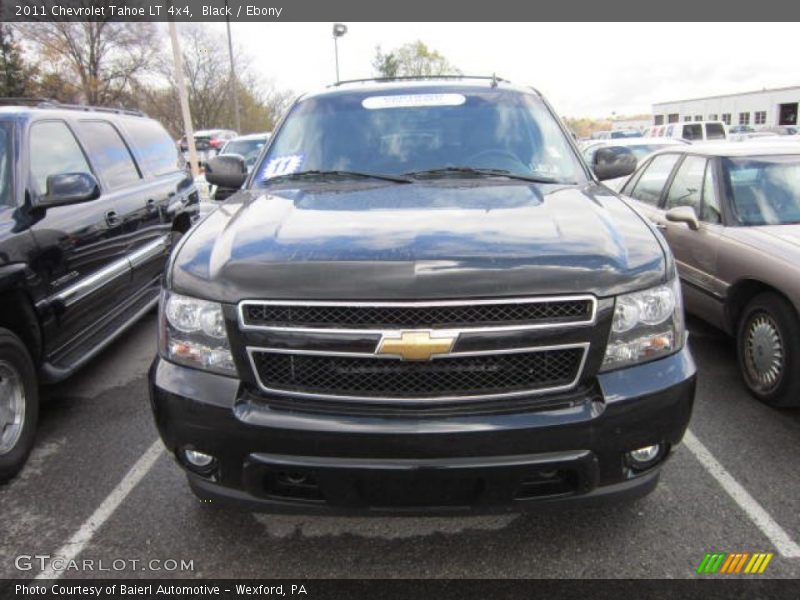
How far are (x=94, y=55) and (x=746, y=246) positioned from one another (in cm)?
4715

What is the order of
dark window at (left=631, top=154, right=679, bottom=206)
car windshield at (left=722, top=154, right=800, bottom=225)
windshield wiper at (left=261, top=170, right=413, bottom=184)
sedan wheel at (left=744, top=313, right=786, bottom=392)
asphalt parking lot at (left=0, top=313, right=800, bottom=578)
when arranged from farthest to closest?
dark window at (left=631, top=154, right=679, bottom=206)
car windshield at (left=722, top=154, right=800, bottom=225)
sedan wheel at (left=744, top=313, right=786, bottom=392)
windshield wiper at (left=261, top=170, right=413, bottom=184)
asphalt parking lot at (left=0, top=313, right=800, bottom=578)

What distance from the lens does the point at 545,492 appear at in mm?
2131

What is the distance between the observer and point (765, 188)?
15.0 feet

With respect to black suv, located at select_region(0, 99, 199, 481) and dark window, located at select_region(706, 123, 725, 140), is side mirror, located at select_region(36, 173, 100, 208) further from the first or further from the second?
dark window, located at select_region(706, 123, 725, 140)

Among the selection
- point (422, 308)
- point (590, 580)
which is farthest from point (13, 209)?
point (590, 580)

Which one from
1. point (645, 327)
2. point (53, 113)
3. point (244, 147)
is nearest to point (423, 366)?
point (645, 327)

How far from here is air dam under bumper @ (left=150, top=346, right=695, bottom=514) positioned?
6.63ft

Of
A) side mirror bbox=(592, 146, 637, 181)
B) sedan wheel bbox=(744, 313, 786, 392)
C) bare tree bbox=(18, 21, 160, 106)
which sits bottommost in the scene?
sedan wheel bbox=(744, 313, 786, 392)

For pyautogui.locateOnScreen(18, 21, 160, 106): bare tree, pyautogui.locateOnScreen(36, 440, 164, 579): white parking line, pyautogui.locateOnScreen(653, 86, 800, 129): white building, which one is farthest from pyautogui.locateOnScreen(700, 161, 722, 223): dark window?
pyautogui.locateOnScreen(653, 86, 800, 129): white building

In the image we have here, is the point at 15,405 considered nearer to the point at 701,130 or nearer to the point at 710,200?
the point at 710,200

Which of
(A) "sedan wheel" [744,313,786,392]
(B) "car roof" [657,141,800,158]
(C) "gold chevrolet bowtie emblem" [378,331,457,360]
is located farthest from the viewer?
(B) "car roof" [657,141,800,158]

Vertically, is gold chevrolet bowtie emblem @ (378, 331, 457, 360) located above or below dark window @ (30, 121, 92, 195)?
below

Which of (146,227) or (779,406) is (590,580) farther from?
(146,227)

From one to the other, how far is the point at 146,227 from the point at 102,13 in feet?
140
